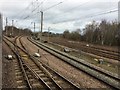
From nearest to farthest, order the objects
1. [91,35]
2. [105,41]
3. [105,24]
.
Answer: [105,41] → [105,24] → [91,35]

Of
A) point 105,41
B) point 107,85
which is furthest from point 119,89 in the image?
point 105,41

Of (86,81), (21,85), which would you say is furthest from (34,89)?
(86,81)

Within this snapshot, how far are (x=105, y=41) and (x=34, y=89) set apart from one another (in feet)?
198

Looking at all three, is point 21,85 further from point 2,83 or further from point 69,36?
point 69,36

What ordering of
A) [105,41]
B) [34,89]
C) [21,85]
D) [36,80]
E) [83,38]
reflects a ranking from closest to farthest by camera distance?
[34,89] → [21,85] → [36,80] → [105,41] → [83,38]

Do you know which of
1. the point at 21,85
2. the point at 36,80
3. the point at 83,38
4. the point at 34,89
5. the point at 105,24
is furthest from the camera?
the point at 83,38

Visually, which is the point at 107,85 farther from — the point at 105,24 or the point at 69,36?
the point at 69,36

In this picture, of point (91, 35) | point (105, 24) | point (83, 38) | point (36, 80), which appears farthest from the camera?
point (83, 38)

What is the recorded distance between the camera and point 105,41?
230 feet

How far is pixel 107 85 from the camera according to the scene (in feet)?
44.0

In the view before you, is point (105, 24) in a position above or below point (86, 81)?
above

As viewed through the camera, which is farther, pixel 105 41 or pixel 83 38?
pixel 83 38

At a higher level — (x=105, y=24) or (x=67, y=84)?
(x=105, y=24)

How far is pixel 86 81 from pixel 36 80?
10.4ft
